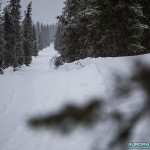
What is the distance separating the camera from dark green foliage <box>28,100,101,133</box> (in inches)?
41.3

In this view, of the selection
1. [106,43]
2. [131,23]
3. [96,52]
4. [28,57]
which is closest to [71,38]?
[96,52]

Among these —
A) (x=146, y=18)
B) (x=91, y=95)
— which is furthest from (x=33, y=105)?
(x=146, y=18)

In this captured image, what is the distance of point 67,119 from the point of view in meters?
1.05

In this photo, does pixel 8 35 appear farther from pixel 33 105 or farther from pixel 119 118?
pixel 119 118

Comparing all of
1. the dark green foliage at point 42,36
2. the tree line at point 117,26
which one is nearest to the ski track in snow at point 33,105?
the tree line at point 117,26

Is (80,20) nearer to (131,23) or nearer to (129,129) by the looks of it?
(131,23)

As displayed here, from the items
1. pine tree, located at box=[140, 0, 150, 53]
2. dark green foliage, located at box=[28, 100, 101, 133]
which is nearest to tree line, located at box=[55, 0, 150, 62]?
pine tree, located at box=[140, 0, 150, 53]

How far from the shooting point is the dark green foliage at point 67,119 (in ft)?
3.44

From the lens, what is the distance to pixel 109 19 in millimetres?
A: 8836

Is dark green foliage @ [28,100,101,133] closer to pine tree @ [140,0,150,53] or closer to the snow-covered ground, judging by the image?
the snow-covered ground

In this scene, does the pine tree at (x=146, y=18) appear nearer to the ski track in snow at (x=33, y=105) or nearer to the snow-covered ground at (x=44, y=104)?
the snow-covered ground at (x=44, y=104)

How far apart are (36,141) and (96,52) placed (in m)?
7.73

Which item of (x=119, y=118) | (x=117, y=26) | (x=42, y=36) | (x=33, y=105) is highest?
(x=42, y=36)

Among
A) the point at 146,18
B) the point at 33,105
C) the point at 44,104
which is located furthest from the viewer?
the point at 146,18
